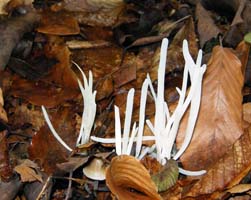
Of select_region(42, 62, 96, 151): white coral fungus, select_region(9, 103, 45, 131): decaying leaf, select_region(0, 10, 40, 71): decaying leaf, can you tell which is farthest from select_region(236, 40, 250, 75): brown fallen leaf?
select_region(0, 10, 40, 71): decaying leaf

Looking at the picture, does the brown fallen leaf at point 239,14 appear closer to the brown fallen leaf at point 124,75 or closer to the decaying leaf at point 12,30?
the brown fallen leaf at point 124,75

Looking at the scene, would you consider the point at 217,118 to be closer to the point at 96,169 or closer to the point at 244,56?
the point at 244,56

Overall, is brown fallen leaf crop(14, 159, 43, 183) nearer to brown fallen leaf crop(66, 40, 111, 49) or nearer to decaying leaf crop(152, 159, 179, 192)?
decaying leaf crop(152, 159, 179, 192)

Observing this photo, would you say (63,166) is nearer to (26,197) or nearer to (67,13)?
(26,197)

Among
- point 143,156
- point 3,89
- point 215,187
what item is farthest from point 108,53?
point 215,187

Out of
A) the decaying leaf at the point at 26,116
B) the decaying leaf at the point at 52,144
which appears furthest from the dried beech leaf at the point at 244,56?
the decaying leaf at the point at 26,116

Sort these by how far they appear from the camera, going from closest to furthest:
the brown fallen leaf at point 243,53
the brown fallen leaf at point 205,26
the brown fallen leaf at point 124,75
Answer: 1. the brown fallen leaf at point 243,53
2. the brown fallen leaf at point 124,75
3. the brown fallen leaf at point 205,26
